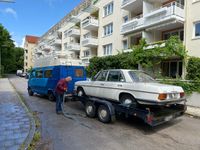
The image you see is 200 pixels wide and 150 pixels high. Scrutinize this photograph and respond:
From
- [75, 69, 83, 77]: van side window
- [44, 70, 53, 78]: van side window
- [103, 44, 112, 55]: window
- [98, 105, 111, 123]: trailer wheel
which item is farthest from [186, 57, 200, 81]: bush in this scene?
[103, 44, 112, 55]: window

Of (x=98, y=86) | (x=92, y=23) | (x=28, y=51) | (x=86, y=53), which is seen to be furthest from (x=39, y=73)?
(x=28, y=51)

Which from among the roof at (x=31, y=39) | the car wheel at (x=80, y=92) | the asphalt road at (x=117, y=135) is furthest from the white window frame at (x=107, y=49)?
the roof at (x=31, y=39)

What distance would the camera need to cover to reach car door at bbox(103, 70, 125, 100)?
712cm

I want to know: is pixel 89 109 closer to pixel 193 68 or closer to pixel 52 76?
pixel 52 76

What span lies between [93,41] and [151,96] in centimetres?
2110

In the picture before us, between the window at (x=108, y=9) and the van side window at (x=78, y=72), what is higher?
the window at (x=108, y=9)

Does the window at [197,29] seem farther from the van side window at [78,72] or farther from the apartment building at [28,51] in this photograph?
the apartment building at [28,51]

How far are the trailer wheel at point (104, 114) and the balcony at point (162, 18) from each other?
1028 cm

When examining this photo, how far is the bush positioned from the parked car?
6.28 meters

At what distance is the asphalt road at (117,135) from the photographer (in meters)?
4.96

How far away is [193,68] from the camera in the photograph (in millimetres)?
12312

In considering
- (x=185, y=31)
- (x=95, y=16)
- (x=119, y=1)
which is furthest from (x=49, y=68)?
(x=95, y=16)

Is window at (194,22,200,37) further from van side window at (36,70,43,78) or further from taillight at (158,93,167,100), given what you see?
van side window at (36,70,43,78)

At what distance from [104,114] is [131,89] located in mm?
1496
